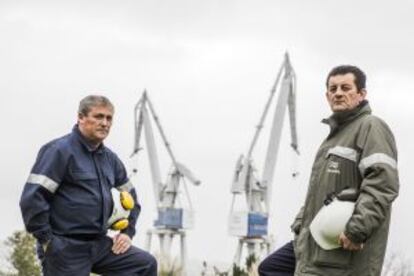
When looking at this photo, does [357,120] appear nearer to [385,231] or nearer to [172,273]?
[385,231]

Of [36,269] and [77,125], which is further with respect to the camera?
[36,269]

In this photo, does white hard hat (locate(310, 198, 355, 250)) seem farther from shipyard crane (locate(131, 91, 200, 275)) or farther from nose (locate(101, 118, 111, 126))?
shipyard crane (locate(131, 91, 200, 275))

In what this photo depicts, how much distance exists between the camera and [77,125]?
245 inches

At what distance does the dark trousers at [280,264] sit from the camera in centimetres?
584

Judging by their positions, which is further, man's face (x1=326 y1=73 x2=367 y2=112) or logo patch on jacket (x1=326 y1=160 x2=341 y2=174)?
man's face (x1=326 y1=73 x2=367 y2=112)

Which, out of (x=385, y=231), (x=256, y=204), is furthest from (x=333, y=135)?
(x=256, y=204)

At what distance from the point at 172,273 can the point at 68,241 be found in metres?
8.23

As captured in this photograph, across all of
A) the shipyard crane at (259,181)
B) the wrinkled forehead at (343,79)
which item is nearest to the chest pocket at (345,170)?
the wrinkled forehead at (343,79)

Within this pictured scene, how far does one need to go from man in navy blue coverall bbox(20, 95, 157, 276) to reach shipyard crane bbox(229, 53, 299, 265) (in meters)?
59.0

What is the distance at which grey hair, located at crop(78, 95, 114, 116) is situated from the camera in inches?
240

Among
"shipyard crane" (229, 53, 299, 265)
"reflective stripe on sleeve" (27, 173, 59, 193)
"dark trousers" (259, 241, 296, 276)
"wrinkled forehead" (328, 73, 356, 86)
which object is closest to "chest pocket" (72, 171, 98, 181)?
"reflective stripe on sleeve" (27, 173, 59, 193)

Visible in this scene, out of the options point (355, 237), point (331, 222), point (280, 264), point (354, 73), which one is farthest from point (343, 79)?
point (280, 264)

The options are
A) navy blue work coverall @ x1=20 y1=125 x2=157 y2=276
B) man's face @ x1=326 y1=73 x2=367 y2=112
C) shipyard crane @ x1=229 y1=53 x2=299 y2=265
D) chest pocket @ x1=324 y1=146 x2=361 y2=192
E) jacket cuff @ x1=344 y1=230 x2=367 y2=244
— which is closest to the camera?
jacket cuff @ x1=344 y1=230 x2=367 y2=244

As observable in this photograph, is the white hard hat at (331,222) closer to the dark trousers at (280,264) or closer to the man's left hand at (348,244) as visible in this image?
the man's left hand at (348,244)
